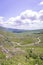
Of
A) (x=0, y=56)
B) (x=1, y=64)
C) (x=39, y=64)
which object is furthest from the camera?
(x=39, y=64)

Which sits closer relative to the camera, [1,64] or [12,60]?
[1,64]

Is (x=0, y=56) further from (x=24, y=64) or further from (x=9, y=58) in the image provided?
(x=24, y=64)

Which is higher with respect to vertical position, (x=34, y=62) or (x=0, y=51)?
(x=0, y=51)

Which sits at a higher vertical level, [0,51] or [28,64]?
[0,51]

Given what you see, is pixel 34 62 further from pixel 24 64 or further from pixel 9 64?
pixel 9 64

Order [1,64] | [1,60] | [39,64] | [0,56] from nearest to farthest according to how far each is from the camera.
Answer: [1,64], [1,60], [0,56], [39,64]

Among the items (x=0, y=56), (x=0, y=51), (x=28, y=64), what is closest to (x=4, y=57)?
(x=0, y=56)

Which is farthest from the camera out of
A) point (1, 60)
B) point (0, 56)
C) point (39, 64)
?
point (39, 64)

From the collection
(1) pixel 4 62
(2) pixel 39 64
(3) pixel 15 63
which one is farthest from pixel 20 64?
(2) pixel 39 64

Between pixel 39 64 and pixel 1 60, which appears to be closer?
pixel 1 60
